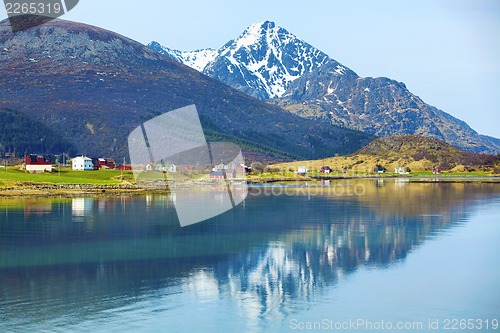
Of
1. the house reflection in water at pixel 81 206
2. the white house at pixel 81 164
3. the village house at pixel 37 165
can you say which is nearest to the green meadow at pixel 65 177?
the village house at pixel 37 165

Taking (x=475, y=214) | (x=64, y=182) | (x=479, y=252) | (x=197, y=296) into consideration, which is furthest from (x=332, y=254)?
(x=64, y=182)

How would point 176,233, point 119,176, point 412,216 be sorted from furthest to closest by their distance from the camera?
1. point 119,176
2. point 412,216
3. point 176,233

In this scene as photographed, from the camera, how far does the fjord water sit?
29.1m

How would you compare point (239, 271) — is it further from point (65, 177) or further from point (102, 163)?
point (102, 163)

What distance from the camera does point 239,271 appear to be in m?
39.0

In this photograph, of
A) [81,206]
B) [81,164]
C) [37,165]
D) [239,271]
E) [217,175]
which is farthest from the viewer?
[217,175]

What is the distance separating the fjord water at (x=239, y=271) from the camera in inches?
1147

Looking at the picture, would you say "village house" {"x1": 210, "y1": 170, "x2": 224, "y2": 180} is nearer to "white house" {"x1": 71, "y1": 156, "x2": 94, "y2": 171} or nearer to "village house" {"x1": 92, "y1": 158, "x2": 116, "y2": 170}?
"village house" {"x1": 92, "y1": 158, "x2": 116, "y2": 170}

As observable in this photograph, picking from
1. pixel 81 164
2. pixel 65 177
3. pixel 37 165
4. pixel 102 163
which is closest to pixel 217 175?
pixel 102 163

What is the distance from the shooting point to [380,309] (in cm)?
3088

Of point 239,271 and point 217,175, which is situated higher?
point 217,175

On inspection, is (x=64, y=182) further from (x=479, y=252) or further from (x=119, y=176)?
(x=479, y=252)

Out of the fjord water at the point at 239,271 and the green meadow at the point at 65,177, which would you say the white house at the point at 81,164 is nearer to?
the green meadow at the point at 65,177

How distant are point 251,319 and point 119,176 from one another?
104 meters
